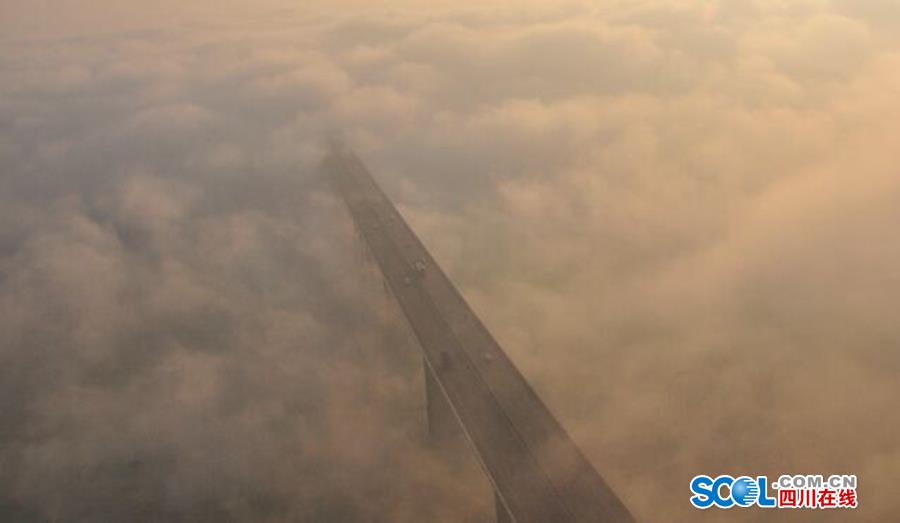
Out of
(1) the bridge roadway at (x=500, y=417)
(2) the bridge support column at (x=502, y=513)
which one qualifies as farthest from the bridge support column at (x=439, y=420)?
(2) the bridge support column at (x=502, y=513)

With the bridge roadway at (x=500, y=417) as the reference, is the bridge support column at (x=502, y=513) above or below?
below

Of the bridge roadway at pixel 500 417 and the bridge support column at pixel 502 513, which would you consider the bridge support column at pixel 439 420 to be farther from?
the bridge support column at pixel 502 513

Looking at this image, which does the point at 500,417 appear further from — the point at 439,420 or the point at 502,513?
the point at 439,420

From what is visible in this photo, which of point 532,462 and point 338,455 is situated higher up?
point 532,462

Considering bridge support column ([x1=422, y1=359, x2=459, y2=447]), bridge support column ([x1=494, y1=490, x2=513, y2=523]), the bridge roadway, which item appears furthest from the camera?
bridge support column ([x1=422, y1=359, x2=459, y2=447])

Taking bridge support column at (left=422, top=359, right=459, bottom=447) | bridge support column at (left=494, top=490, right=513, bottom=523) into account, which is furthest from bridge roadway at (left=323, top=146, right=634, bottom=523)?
bridge support column at (left=422, top=359, right=459, bottom=447)

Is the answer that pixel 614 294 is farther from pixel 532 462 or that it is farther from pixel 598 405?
pixel 532 462

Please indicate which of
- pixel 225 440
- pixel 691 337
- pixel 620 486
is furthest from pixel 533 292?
pixel 225 440

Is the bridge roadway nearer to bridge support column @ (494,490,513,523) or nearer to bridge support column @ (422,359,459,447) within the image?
bridge support column @ (494,490,513,523)

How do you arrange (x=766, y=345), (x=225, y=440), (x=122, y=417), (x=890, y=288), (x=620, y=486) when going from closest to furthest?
(x=620, y=486) → (x=225, y=440) → (x=122, y=417) → (x=766, y=345) → (x=890, y=288)
